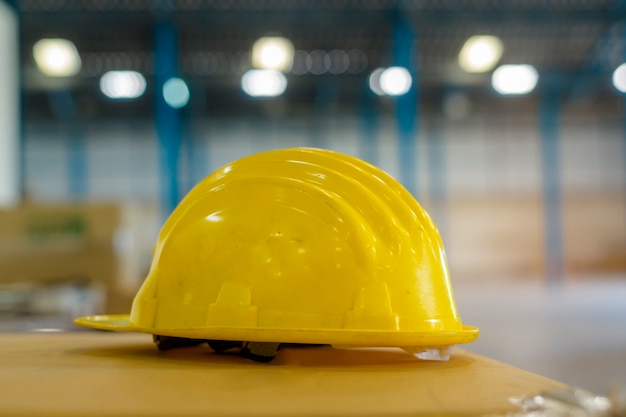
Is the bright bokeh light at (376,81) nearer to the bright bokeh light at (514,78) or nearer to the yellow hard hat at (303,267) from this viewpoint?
the bright bokeh light at (514,78)

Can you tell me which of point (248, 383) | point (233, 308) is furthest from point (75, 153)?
point (248, 383)

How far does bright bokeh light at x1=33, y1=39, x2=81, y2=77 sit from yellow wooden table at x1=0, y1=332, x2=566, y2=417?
49.1ft

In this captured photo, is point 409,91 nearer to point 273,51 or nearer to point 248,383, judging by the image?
point 273,51

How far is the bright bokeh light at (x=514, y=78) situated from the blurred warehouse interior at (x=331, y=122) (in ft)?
0.19

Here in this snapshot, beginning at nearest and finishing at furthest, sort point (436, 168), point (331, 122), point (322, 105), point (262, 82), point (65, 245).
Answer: point (65, 245) < point (262, 82) < point (322, 105) < point (331, 122) < point (436, 168)

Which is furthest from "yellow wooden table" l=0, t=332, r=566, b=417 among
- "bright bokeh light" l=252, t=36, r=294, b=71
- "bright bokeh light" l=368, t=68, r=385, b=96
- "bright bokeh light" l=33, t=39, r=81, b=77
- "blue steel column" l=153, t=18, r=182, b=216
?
"bright bokeh light" l=368, t=68, r=385, b=96

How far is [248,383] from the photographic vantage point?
1097 mm

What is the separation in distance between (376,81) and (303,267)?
1746cm

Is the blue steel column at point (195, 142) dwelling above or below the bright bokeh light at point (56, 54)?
below

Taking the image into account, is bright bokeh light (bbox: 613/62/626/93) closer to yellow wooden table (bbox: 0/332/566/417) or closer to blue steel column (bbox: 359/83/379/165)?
blue steel column (bbox: 359/83/379/165)

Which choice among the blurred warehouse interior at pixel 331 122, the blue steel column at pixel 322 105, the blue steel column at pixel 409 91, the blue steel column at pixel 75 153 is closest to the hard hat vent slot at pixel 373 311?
the blurred warehouse interior at pixel 331 122

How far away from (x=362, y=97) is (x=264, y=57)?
20.8 ft

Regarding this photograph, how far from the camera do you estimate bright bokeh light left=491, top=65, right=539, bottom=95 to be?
18.2 m

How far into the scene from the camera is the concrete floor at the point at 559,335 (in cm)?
504
